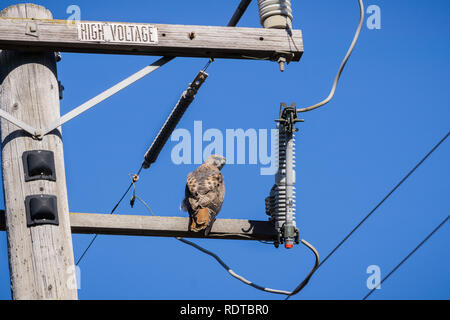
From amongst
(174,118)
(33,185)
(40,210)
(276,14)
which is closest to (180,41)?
(276,14)

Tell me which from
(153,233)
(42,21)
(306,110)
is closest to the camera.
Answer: (42,21)

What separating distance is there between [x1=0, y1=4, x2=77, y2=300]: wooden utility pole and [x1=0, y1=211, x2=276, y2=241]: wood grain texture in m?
1.10

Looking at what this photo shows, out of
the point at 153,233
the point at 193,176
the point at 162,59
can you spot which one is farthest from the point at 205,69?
the point at 193,176

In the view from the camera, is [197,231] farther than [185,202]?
No

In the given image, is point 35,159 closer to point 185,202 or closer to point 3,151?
point 3,151

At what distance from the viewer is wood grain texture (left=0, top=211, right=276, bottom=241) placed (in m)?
6.50

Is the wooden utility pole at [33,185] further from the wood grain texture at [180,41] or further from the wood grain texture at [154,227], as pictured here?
the wood grain texture at [154,227]

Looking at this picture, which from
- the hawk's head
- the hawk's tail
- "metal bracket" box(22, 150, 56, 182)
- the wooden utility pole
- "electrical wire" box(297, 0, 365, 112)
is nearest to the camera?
the wooden utility pole

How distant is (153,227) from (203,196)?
1.38 metres

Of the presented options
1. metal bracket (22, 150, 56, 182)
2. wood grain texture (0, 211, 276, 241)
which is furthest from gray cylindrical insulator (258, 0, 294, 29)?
metal bracket (22, 150, 56, 182)

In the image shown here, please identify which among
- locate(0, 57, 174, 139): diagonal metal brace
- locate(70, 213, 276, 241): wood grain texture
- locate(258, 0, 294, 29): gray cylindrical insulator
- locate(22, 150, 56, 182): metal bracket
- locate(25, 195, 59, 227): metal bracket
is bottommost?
locate(25, 195, 59, 227): metal bracket

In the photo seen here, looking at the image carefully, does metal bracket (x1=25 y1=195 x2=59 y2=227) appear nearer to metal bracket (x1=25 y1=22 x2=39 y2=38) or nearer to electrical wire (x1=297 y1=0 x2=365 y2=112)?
metal bracket (x1=25 y1=22 x2=39 y2=38)

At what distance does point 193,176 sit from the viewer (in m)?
8.52

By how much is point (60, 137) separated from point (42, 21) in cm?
82
